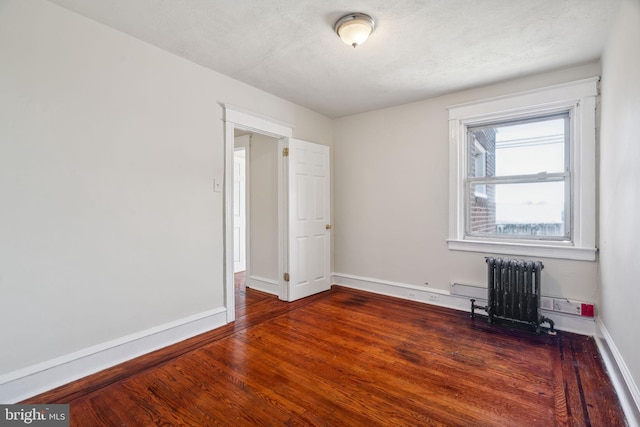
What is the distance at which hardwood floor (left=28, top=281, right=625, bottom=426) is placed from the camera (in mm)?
1730

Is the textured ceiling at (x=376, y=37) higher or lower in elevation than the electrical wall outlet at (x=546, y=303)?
higher

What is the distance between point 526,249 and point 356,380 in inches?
90.9

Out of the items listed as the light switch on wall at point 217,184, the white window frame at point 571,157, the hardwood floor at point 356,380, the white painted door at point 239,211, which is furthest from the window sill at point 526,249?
the white painted door at point 239,211

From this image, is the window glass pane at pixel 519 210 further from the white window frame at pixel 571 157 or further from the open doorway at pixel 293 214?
the open doorway at pixel 293 214

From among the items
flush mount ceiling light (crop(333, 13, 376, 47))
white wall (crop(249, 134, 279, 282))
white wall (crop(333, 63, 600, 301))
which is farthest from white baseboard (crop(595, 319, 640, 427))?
white wall (crop(249, 134, 279, 282))

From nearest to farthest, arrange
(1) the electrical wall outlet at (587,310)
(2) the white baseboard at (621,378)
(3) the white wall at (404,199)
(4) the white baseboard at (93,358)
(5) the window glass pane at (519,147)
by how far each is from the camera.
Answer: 1. (2) the white baseboard at (621,378)
2. (4) the white baseboard at (93,358)
3. (1) the electrical wall outlet at (587,310)
4. (5) the window glass pane at (519,147)
5. (3) the white wall at (404,199)

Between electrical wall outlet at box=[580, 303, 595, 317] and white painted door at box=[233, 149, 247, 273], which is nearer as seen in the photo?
electrical wall outlet at box=[580, 303, 595, 317]

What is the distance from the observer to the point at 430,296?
371 centimetres

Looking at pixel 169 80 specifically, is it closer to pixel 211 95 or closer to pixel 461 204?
pixel 211 95

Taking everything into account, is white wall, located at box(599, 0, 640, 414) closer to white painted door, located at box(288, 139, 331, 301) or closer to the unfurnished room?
the unfurnished room

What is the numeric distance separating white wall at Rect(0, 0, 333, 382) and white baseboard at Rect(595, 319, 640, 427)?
3.14 meters

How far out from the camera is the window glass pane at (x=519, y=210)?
3.07 meters

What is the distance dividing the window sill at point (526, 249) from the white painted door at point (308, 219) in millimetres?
1720

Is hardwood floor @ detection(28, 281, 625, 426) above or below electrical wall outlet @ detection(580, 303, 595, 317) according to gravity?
below
